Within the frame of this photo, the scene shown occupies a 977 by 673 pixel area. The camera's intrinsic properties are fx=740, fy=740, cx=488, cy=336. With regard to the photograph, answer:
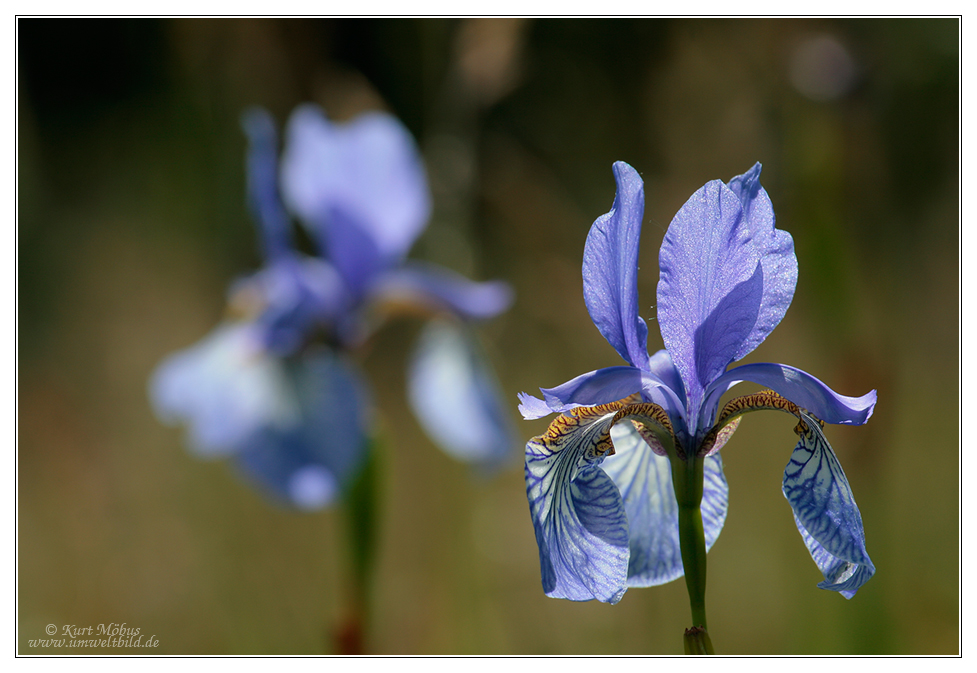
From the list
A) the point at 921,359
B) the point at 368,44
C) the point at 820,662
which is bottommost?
the point at 820,662

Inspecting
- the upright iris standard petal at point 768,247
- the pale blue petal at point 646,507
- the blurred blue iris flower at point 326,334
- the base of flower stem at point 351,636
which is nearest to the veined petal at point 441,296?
the blurred blue iris flower at point 326,334

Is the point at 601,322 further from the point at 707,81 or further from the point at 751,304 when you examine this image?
the point at 707,81

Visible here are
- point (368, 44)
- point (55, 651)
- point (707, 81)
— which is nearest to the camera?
point (55, 651)

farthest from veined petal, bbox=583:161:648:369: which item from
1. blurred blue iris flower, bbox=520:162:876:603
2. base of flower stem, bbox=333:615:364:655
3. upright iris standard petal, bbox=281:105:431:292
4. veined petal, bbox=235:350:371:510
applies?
upright iris standard petal, bbox=281:105:431:292

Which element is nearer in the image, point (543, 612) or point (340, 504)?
point (340, 504)

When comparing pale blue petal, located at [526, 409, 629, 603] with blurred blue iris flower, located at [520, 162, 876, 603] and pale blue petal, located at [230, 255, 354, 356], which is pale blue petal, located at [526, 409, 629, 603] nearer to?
blurred blue iris flower, located at [520, 162, 876, 603]

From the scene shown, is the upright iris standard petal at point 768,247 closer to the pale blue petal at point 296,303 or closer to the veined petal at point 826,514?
the veined petal at point 826,514

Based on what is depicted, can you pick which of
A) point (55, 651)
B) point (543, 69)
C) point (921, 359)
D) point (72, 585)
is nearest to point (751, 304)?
point (55, 651)
